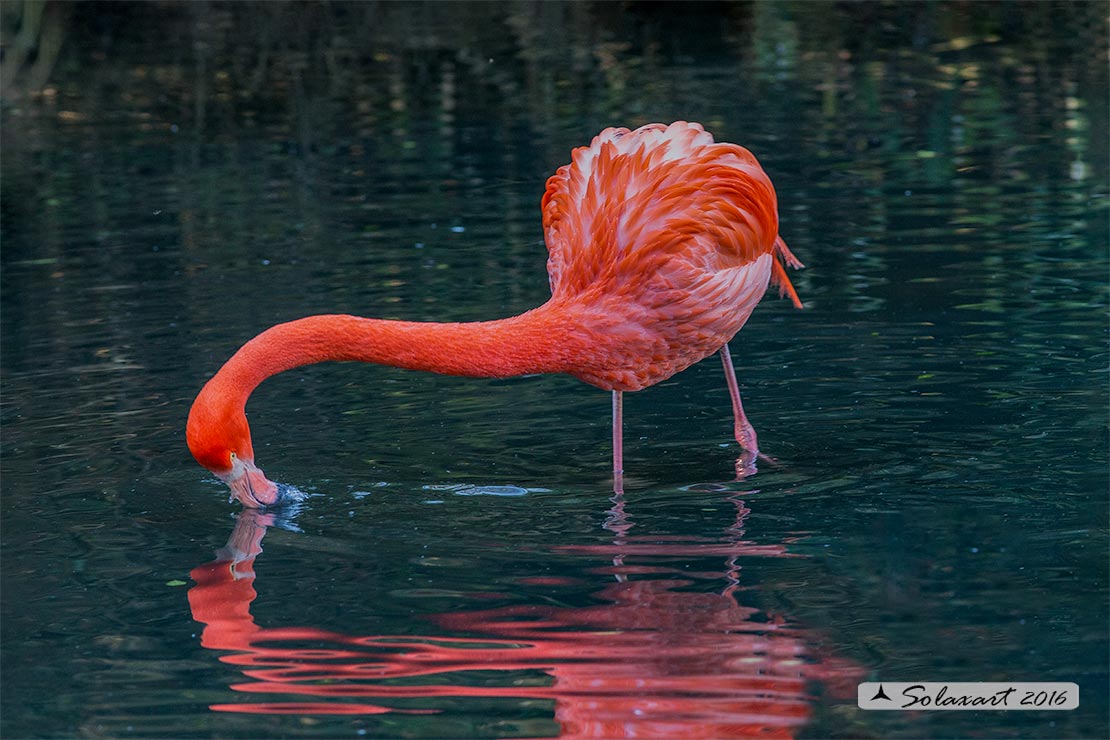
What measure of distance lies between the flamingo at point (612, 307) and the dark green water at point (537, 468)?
16.1 inches

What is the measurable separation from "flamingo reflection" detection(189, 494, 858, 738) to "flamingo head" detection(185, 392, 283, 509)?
12.8 inches

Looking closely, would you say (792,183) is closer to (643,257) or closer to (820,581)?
(643,257)

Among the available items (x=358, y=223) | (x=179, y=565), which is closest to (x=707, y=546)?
(x=179, y=565)

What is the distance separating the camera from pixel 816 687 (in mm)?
3729

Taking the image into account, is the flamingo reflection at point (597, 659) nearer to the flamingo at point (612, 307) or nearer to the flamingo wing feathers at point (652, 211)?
the flamingo at point (612, 307)

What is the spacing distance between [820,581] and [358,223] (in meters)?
6.12

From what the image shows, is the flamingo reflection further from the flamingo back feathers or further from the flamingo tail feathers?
the flamingo tail feathers

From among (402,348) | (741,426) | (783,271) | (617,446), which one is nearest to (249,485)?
(402,348)

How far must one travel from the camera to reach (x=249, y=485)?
15.7ft

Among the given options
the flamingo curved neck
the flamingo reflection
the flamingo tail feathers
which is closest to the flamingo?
the flamingo curved neck

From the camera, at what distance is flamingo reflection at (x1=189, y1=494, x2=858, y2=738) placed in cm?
365

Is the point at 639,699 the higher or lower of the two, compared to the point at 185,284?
higher

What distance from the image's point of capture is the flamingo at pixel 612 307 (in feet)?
15.1

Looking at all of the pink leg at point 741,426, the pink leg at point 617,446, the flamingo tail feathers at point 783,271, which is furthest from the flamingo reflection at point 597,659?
the flamingo tail feathers at point 783,271
